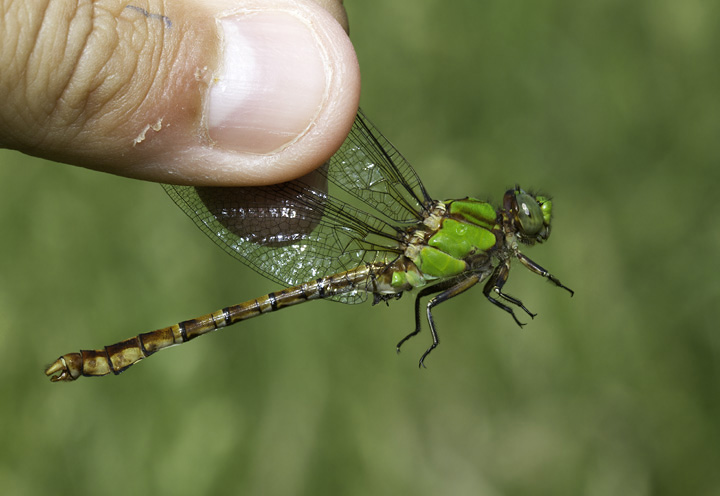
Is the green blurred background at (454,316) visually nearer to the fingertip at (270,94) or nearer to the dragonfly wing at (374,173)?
the dragonfly wing at (374,173)

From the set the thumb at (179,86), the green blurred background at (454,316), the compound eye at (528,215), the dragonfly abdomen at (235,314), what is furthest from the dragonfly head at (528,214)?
the green blurred background at (454,316)

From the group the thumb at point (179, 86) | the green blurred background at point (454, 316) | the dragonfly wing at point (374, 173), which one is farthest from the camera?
the green blurred background at point (454, 316)

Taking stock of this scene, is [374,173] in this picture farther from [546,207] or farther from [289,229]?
[546,207]

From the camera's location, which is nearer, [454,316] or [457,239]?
[457,239]

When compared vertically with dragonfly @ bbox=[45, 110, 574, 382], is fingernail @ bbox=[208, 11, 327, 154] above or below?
above

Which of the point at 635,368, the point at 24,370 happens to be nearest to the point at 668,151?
the point at 635,368

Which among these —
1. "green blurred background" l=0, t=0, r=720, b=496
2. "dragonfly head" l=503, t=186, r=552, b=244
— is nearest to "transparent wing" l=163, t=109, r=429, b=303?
"dragonfly head" l=503, t=186, r=552, b=244

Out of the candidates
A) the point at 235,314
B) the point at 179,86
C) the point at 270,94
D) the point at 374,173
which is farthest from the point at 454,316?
the point at 179,86

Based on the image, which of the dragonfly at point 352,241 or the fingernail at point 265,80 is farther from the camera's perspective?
the dragonfly at point 352,241

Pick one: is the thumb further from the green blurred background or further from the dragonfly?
the green blurred background
